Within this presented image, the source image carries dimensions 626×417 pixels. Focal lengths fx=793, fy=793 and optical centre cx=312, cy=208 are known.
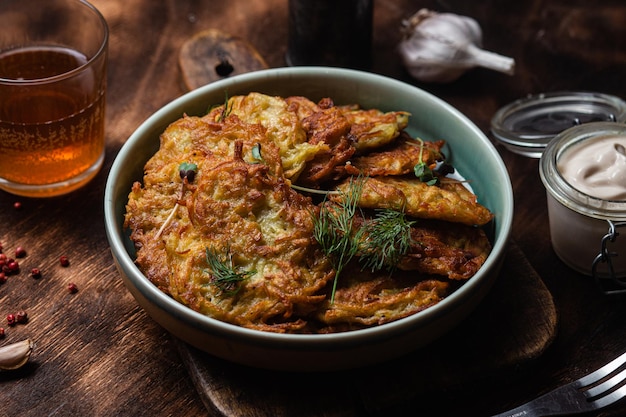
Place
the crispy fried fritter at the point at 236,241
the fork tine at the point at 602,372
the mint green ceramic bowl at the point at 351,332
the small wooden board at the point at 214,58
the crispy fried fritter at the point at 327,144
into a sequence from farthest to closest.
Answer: the small wooden board at the point at 214,58 → the crispy fried fritter at the point at 327,144 → the fork tine at the point at 602,372 → the crispy fried fritter at the point at 236,241 → the mint green ceramic bowl at the point at 351,332

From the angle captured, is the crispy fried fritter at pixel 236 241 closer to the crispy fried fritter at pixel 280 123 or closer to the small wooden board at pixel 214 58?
the crispy fried fritter at pixel 280 123

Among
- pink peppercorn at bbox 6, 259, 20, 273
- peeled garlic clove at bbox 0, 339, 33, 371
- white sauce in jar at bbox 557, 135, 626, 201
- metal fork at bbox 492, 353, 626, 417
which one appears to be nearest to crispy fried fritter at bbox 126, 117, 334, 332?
peeled garlic clove at bbox 0, 339, 33, 371

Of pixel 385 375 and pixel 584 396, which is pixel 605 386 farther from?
pixel 385 375

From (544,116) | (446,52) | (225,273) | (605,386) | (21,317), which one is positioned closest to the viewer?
(225,273)

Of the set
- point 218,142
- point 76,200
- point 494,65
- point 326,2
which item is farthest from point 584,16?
point 76,200

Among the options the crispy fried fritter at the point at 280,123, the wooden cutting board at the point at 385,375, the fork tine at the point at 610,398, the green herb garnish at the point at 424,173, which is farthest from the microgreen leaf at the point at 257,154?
the fork tine at the point at 610,398

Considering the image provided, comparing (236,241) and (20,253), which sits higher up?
(236,241)

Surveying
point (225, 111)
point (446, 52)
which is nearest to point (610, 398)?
point (225, 111)
